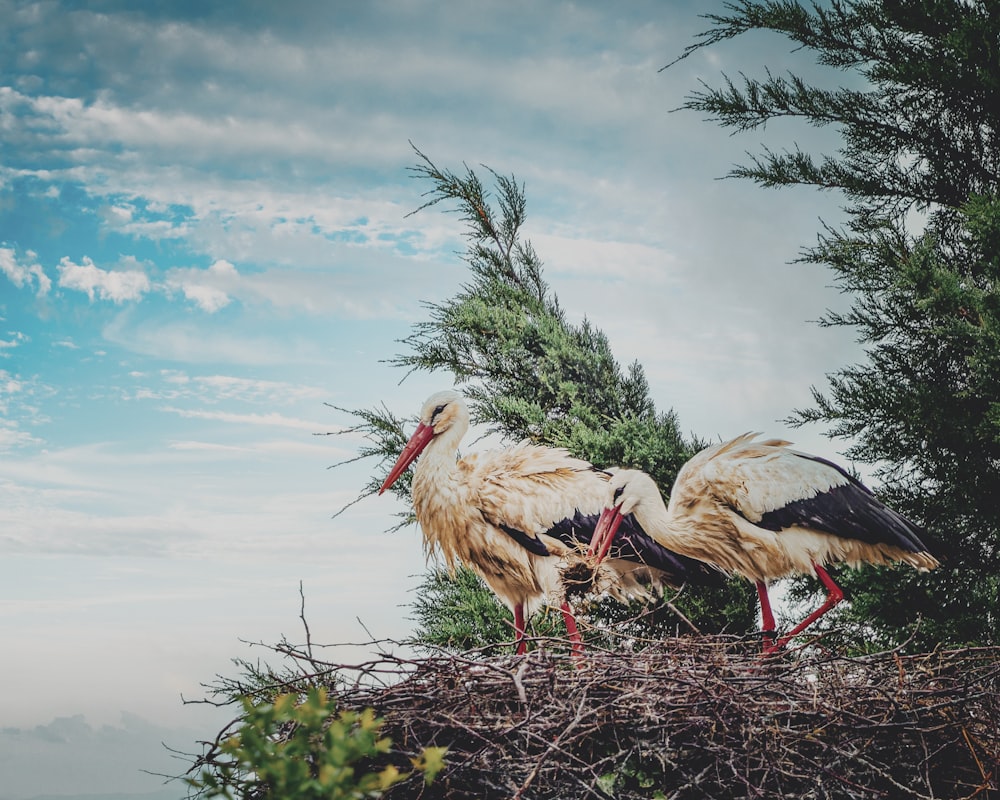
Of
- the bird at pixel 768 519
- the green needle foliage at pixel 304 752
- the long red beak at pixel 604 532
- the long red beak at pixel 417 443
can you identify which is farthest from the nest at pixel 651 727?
the long red beak at pixel 417 443

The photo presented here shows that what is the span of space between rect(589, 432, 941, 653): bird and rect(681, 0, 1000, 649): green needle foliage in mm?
738

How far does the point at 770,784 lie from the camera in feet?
8.96

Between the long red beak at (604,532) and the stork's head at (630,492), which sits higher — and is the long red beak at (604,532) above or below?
below

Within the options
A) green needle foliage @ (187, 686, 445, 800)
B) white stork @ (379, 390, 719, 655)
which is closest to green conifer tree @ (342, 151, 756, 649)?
white stork @ (379, 390, 719, 655)

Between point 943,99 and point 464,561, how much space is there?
415 centimetres

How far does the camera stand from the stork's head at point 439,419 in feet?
15.1

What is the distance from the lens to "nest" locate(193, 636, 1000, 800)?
2.60 metres

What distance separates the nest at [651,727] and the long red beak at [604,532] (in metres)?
1.38

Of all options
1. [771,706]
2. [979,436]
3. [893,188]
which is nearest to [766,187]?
[893,188]

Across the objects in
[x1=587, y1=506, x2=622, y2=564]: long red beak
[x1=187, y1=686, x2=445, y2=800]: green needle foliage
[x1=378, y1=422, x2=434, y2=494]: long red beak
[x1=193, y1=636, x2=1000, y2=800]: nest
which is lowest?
[x1=193, y1=636, x2=1000, y2=800]: nest

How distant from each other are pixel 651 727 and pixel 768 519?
1.89 m

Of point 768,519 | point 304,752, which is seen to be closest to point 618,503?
point 768,519

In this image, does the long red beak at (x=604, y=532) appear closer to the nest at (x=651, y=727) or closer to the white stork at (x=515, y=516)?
the white stork at (x=515, y=516)

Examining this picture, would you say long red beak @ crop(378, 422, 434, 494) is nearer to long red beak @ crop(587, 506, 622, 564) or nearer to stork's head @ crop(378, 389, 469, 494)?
stork's head @ crop(378, 389, 469, 494)
